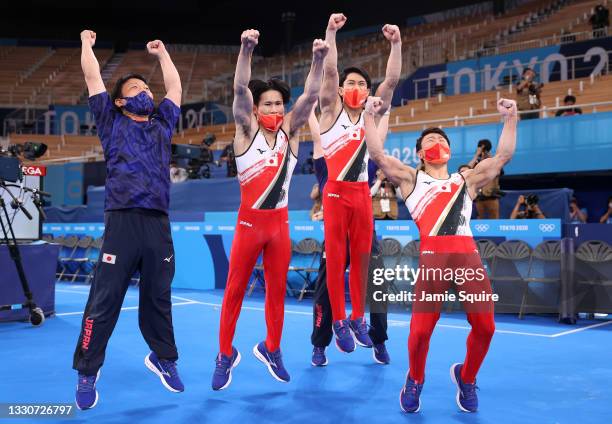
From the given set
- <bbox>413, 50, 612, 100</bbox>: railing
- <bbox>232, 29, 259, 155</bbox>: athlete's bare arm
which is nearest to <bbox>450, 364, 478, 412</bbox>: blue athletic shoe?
<bbox>232, 29, 259, 155</bbox>: athlete's bare arm

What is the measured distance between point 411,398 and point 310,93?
2.38 m

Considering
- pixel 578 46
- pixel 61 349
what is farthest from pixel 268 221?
pixel 578 46

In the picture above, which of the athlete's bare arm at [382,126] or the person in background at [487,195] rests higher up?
the athlete's bare arm at [382,126]

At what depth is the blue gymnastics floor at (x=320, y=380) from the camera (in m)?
4.30

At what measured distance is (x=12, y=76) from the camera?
31000mm

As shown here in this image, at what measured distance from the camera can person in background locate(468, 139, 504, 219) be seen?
10047 mm

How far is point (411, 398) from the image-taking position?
14.3ft

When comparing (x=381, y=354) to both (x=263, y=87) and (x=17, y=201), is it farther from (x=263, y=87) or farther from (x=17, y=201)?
(x=17, y=201)

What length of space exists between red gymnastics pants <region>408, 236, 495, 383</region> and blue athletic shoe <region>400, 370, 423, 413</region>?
2.2 inches

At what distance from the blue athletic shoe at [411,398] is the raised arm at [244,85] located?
2235 mm

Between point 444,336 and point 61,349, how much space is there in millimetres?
4436

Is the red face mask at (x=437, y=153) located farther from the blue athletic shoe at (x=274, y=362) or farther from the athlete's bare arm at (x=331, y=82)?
the blue athletic shoe at (x=274, y=362)

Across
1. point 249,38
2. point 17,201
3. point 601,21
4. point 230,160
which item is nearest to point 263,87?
point 249,38

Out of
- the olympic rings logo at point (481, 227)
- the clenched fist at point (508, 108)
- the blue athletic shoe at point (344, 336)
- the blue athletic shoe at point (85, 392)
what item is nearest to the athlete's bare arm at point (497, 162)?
the clenched fist at point (508, 108)
